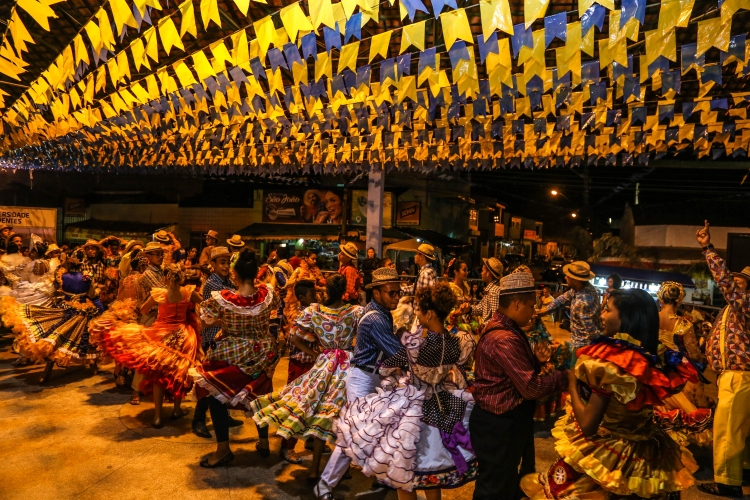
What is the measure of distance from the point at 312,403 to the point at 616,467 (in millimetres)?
2427

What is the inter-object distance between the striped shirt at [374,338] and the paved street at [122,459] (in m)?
1.28

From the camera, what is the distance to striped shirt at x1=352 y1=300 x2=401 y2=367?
393 cm

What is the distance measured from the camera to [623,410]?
8.97 ft

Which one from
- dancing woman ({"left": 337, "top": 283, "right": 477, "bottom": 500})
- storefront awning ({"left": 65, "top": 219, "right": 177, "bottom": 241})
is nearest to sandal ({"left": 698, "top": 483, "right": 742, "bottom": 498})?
dancing woman ({"left": 337, "top": 283, "right": 477, "bottom": 500})

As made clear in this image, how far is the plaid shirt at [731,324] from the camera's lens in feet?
15.5

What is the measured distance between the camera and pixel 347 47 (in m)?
4.80

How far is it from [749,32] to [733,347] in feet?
9.91

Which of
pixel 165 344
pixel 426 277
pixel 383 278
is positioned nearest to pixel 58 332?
pixel 165 344

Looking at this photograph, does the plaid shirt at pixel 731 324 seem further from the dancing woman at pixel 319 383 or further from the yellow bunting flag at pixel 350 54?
the yellow bunting flag at pixel 350 54

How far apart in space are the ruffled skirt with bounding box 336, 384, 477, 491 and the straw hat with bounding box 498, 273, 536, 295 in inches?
34.4

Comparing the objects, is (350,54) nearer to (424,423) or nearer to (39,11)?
(39,11)

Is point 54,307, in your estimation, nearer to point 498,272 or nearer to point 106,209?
point 498,272

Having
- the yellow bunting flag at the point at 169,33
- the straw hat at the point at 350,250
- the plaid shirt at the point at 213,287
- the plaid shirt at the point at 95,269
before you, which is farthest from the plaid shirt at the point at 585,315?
the plaid shirt at the point at 95,269

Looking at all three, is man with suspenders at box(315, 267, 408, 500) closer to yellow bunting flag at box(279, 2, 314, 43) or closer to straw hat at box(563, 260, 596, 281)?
yellow bunting flag at box(279, 2, 314, 43)
